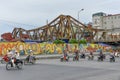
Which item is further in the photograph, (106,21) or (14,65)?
(106,21)

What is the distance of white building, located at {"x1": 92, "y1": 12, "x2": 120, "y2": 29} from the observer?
5640 inches

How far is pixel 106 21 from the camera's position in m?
150

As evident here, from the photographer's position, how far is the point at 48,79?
1556cm

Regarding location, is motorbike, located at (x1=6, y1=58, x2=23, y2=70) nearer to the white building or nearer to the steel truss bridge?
the steel truss bridge

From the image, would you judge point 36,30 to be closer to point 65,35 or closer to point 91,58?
point 65,35

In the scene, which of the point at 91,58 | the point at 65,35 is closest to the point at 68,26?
the point at 65,35

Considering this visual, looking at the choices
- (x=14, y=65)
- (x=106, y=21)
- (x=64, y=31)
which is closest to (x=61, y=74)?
(x=14, y=65)

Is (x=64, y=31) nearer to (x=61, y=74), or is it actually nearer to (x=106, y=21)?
Result: (x=106, y=21)

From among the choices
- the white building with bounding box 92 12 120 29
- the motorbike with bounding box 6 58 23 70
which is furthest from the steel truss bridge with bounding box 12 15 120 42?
the motorbike with bounding box 6 58 23 70

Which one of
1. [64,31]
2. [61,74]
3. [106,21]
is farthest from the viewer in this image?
[106,21]

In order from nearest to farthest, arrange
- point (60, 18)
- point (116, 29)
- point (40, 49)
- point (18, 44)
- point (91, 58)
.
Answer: point (91, 58), point (18, 44), point (40, 49), point (60, 18), point (116, 29)

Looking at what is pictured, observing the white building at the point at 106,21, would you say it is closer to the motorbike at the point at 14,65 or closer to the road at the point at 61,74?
the motorbike at the point at 14,65

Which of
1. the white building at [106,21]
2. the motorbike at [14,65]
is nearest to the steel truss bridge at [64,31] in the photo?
the white building at [106,21]

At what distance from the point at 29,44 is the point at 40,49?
3.65m
